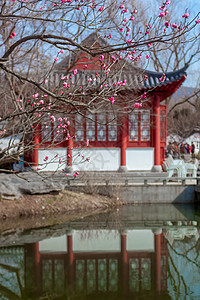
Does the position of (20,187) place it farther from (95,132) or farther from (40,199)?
(95,132)

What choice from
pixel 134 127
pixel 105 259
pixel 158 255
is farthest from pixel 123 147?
A: pixel 105 259

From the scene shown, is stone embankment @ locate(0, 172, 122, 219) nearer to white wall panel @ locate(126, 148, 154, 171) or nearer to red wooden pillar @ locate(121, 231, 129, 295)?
white wall panel @ locate(126, 148, 154, 171)

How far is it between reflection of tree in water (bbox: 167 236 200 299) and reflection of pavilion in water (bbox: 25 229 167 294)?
0.14 metres

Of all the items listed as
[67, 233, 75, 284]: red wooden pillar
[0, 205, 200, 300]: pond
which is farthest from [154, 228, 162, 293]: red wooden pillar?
[67, 233, 75, 284]: red wooden pillar

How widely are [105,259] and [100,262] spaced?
19 cm

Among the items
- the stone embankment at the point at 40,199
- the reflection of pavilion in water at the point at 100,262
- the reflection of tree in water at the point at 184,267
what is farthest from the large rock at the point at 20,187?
the reflection of tree in water at the point at 184,267

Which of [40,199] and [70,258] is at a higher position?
[40,199]

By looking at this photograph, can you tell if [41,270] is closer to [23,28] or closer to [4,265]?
[4,265]

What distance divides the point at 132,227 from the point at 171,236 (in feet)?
3.92

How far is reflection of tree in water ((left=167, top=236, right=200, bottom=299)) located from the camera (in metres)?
5.56

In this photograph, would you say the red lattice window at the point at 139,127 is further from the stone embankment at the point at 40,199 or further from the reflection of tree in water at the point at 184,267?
the reflection of tree in water at the point at 184,267

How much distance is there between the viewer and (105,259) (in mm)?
7141

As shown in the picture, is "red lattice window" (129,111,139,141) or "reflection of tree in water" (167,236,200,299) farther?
"red lattice window" (129,111,139,141)

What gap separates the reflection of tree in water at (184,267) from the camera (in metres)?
5.56
